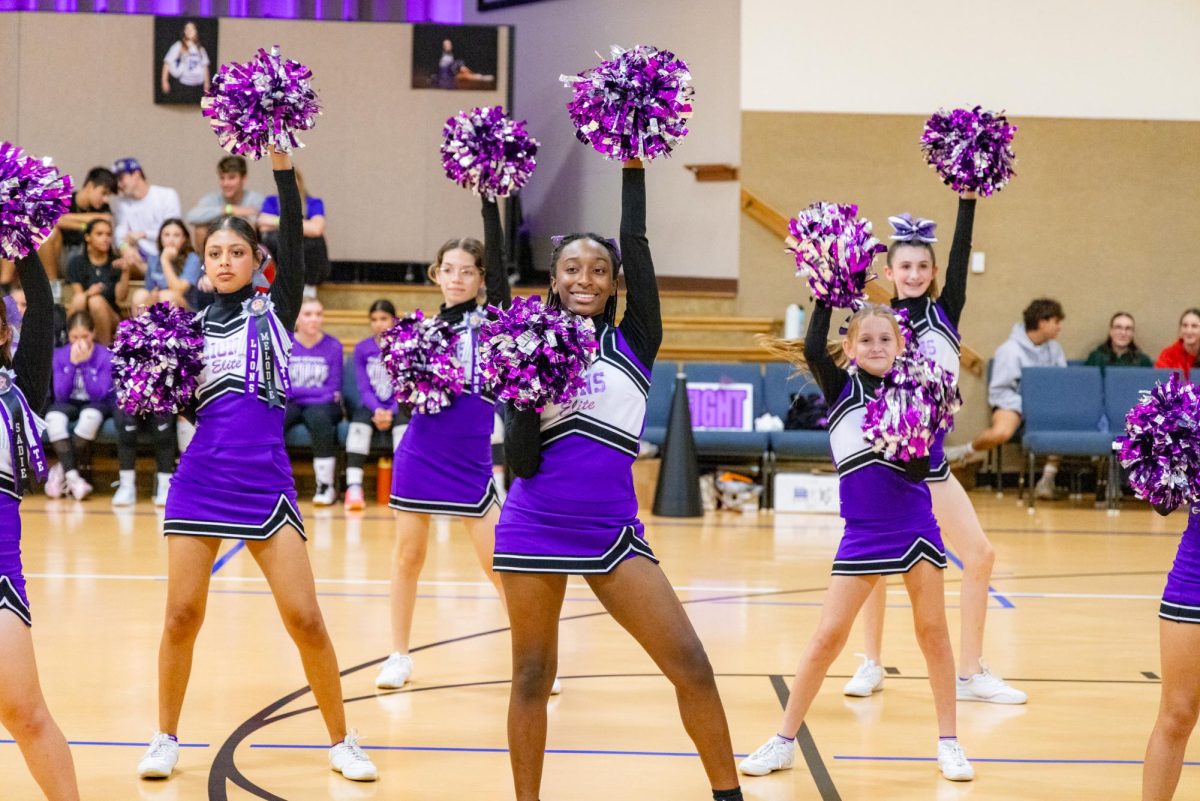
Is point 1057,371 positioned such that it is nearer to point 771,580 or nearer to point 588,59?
point 771,580

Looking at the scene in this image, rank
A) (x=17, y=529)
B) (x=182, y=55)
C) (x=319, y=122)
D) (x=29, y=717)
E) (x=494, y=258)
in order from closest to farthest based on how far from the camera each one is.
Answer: (x=29, y=717) → (x=17, y=529) → (x=494, y=258) → (x=182, y=55) → (x=319, y=122)

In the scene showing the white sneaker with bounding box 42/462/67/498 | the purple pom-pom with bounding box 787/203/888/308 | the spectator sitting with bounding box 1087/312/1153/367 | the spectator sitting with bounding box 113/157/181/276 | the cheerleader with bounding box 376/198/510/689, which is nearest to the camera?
the purple pom-pom with bounding box 787/203/888/308

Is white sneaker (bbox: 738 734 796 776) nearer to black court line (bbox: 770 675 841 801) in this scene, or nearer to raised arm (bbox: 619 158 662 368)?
black court line (bbox: 770 675 841 801)

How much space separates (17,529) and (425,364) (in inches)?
78.0

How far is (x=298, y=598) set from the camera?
144 inches

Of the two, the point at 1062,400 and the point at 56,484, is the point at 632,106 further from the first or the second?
the point at 1062,400

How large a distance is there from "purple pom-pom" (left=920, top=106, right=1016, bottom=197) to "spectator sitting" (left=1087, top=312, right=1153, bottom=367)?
7.09 meters

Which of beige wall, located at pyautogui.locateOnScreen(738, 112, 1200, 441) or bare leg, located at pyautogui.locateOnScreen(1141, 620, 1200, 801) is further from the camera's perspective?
beige wall, located at pyautogui.locateOnScreen(738, 112, 1200, 441)

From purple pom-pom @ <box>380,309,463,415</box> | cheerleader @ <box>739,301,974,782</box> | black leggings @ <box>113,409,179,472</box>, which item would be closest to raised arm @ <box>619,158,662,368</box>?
cheerleader @ <box>739,301,974,782</box>

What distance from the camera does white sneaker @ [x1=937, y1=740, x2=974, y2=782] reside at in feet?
12.6

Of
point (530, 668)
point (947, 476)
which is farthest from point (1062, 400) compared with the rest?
point (530, 668)

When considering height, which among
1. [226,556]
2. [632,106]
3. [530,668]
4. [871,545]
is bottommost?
[226,556]

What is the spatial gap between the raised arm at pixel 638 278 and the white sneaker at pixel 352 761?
144cm

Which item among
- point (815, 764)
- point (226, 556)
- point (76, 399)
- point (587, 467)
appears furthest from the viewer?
point (76, 399)
